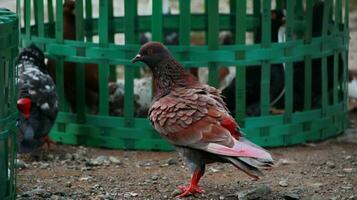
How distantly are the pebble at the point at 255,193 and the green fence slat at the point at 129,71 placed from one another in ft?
6.56

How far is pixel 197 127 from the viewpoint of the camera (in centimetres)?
660

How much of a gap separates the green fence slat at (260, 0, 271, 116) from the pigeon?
179cm

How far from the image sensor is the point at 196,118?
6.65 m

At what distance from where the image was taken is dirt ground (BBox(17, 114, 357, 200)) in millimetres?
6887

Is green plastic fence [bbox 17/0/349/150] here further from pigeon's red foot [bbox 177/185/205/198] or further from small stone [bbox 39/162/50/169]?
pigeon's red foot [bbox 177/185/205/198]

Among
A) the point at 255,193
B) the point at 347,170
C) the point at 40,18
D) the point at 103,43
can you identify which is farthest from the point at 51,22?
the point at 255,193

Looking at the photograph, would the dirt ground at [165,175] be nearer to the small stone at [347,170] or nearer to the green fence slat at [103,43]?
the small stone at [347,170]

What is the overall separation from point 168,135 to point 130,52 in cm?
174

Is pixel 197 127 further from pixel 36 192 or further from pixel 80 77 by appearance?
pixel 80 77

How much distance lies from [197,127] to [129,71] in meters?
1.93

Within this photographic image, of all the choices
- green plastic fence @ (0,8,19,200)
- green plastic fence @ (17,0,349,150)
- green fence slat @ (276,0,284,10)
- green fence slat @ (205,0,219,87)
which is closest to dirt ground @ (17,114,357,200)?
green plastic fence @ (17,0,349,150)

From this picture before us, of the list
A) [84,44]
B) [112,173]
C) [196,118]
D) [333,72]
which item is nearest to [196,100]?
[196,118]

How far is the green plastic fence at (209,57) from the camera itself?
8.30m

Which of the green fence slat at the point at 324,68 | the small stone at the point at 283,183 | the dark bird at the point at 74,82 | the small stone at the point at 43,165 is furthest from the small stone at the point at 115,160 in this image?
the green fence slat at the point at 324,68
